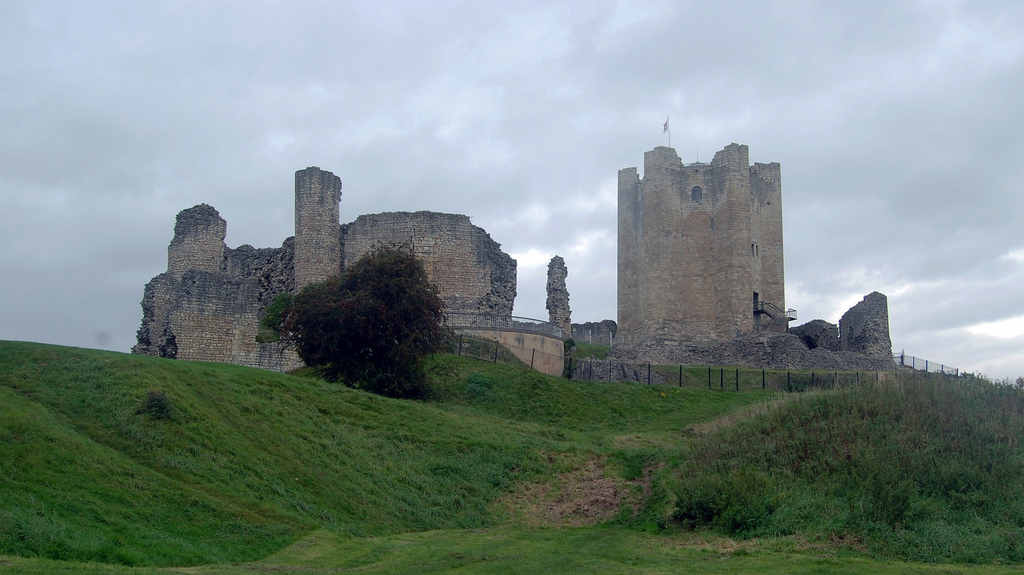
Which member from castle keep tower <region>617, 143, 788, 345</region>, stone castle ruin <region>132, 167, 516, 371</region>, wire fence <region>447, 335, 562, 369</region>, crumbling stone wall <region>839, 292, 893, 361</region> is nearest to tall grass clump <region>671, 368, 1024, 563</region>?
wire fence <region>447, 335, 562, 369</region>

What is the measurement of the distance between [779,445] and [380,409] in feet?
30.7

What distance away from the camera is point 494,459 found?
20984 mm

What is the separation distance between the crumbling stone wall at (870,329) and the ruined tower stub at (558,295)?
13.7 metres

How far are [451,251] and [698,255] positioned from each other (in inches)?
568

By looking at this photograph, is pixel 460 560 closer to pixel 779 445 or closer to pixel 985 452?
pixel 779 445

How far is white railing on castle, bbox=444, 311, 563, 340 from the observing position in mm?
36719

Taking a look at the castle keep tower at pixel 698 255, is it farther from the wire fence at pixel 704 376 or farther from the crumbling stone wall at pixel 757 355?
the wire fence at pixel 704 376

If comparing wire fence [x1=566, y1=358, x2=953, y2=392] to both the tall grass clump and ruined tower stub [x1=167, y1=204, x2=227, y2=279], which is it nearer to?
the tall grass clump

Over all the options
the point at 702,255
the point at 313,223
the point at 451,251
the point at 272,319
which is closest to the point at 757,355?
the point at 702,255

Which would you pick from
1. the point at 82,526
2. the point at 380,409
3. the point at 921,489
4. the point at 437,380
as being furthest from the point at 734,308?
the point at 82,526

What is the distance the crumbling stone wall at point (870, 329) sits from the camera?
1741 inches

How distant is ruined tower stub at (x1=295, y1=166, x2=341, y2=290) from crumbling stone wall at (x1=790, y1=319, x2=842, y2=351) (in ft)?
74.7

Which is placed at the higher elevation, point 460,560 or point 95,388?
point 95,388

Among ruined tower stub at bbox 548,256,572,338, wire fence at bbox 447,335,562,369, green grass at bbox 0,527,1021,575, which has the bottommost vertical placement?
green grass at bbox 0,527,1021,575
